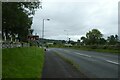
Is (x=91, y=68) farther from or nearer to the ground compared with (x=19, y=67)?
nearer to the ground

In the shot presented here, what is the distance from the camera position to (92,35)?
15312 centimetres

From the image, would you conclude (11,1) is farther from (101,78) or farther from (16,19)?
(101,78)

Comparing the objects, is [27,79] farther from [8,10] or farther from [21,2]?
[21,2]

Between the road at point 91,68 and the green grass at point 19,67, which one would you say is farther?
the road at point 91,68

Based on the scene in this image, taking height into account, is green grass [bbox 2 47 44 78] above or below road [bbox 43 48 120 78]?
above

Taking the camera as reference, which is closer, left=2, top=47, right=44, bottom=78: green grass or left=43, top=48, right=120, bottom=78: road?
left=2, top=47, right=44, bottom=78: green grass

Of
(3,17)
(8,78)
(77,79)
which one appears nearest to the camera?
(8,78)

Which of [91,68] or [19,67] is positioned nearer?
[19,67]

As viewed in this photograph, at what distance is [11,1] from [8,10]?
2.33 feet

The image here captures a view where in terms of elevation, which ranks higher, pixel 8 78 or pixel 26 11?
pixel 26 11

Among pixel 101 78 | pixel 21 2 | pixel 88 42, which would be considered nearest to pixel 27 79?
pixel 101 78

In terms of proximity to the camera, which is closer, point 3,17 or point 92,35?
point 3,17

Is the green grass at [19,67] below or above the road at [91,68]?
above

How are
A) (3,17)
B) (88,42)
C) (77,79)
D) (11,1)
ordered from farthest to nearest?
(88,42) < (3,17) < (11,1) < (77,79)
